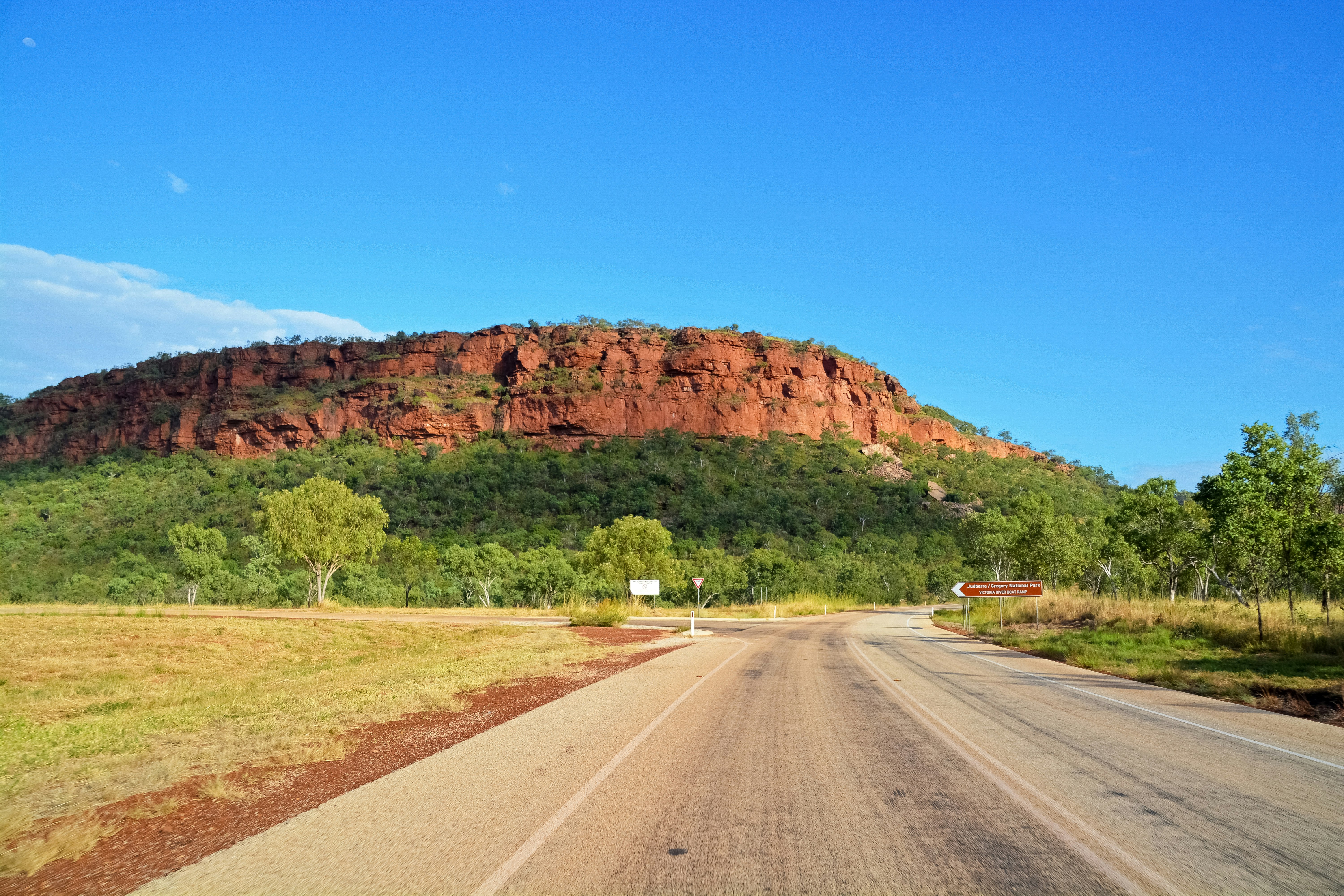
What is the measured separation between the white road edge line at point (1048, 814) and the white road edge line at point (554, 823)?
135 inches

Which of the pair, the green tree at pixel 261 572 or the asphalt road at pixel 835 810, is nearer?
the asphalt road at pixel 835 810

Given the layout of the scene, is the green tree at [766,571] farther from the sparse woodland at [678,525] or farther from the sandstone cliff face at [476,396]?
the sandstone cliff face at [476,396]

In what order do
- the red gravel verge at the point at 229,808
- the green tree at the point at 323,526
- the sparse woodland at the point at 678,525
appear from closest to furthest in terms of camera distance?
the red gravel verge at the point at 229,808, the sparse woodland at the point at 678,525, the green tree at the point at 323,526

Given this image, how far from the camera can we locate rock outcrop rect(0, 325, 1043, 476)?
11544 centimetres

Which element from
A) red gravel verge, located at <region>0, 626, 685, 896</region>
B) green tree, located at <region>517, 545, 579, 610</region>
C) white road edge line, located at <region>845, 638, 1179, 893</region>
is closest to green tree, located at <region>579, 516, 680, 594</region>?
green tree, located at <region>517, 545, 579, 610</region>

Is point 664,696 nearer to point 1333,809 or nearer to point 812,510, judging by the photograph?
point 1333,809

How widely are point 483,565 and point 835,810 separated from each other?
51933 mm

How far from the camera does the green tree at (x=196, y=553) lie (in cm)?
4894

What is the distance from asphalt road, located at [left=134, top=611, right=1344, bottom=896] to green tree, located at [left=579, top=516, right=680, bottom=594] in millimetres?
40560

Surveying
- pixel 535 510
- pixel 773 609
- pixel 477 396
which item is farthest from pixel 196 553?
pixel 477 396

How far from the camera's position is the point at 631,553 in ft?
169

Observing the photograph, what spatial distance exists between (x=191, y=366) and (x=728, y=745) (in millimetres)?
156055

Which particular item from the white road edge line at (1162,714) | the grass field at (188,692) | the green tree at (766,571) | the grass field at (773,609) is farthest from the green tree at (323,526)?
the white road edge line at (1162,714)

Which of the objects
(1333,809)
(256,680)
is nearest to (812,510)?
(256,680)
